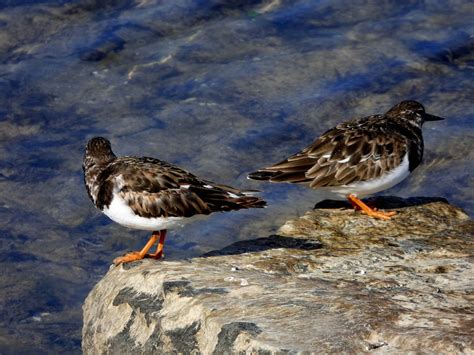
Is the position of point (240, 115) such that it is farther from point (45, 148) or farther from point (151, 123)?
point (45, 148)

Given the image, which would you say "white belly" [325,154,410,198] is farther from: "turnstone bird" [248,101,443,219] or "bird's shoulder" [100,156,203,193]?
"bird's shoulder" [100,156,203,193]

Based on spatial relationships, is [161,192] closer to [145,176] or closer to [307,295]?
[145,176]

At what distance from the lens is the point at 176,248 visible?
10.4m

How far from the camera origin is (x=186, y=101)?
42.6 feet

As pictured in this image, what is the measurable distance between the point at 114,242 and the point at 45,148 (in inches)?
86.3

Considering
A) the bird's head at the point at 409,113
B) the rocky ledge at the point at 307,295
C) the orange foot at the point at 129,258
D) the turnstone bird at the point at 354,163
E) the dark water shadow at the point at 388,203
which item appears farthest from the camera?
the bird's head at the point at 409,113

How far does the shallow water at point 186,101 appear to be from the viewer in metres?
10.4

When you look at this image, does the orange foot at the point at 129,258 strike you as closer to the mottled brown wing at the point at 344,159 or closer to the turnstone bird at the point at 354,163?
the turnstone bird at the point at 354,163

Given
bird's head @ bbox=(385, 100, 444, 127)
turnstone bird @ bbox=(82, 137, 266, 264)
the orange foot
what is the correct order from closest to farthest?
1. the orange foot
2. turnstone bird @ bbox=(82, 137, 266, 264)
3. bird's head @ bbox=(385, 100, 444, 127)

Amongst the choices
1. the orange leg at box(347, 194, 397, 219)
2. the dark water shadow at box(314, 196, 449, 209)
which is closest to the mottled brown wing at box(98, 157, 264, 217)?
the orange leg at box(347, 194, 397, 219)

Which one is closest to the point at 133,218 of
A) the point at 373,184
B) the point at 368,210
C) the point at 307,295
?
the point at 307,295

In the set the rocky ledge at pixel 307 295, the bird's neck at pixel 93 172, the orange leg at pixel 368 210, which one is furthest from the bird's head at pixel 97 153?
the orange leg at pixel 368 210

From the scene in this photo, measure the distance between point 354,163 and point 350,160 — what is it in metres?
0.05

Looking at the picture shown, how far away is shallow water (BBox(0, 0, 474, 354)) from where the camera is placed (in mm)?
10352
